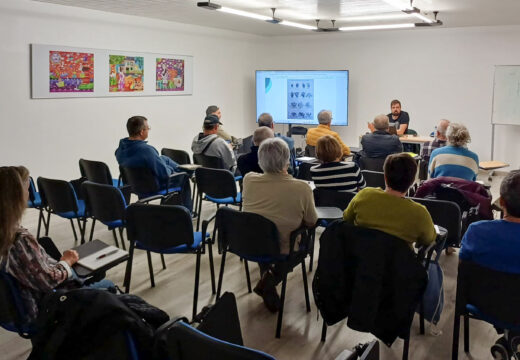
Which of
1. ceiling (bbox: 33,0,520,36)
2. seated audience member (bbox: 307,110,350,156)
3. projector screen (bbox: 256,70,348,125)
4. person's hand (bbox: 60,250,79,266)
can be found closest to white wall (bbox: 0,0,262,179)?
ceiling (bbox: 33,0,520,36)

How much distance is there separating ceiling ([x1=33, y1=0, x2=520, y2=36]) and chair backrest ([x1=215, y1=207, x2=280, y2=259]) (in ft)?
12.9

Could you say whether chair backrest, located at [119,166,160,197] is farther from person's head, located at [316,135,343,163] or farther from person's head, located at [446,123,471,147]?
person's head, located at [446,123,471,147]

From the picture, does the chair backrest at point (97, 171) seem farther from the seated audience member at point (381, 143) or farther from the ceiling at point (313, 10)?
the seated audience member at point (381, 143)

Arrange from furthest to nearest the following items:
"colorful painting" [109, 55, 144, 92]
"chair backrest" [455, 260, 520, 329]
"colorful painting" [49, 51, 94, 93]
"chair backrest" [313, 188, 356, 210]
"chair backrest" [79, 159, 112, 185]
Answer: "colorful painting" [109, 55, 144, 92] → "colorful painting" [49, 51, 94, 93] → "chair backrest" [79, 159, 112, 185] → "chair backrest" [313, 188, 356, 210] → "chair backrest" [455, 260, 520, 329]

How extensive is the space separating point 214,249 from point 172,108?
4.59 m

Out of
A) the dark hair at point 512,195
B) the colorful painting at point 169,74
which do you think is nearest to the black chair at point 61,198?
the dark hair at point 512,195

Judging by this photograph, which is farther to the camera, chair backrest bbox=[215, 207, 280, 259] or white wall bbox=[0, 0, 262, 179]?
white wall bbox=[0, 0, 262, 179]

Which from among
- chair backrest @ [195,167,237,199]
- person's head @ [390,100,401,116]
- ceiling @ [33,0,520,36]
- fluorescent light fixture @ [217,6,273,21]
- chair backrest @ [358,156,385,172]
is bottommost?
chair backrest @ [195,167,237,199]

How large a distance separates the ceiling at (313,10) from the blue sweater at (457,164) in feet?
8.60

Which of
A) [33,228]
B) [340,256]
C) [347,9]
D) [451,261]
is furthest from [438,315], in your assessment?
[347,9]

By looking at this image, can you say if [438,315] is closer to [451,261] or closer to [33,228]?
[451,261]

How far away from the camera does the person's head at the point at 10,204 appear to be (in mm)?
2141

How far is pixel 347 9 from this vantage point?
6.87 metres

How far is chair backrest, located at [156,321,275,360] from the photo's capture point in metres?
1.44
